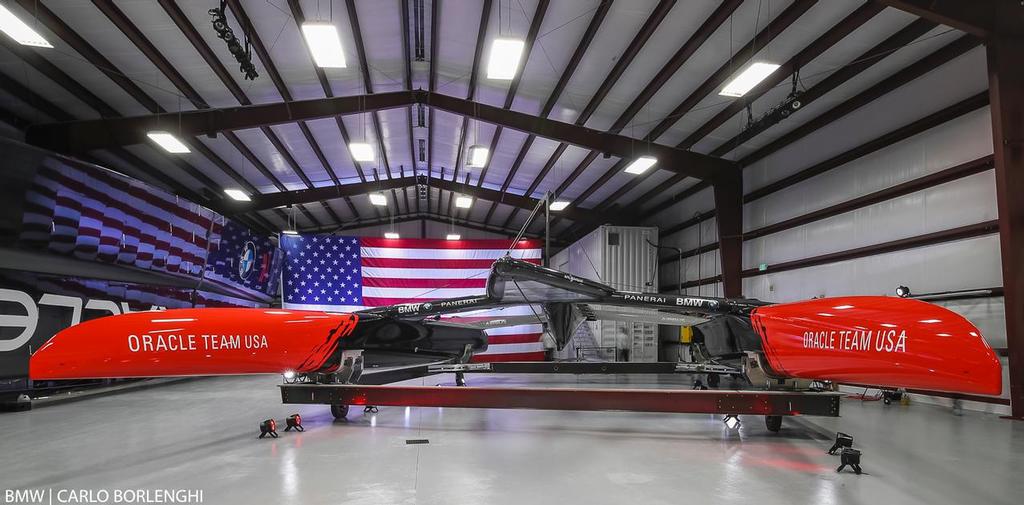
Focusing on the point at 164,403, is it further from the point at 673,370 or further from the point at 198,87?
the point at 673,370

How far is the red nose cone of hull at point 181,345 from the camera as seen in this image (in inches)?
126

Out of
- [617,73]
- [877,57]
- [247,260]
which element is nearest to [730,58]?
[617,73]

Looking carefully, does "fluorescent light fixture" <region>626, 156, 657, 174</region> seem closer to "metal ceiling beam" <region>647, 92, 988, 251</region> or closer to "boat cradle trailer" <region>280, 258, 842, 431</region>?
"metal ceiling beam" <region>647, 92, 988, 251</region>

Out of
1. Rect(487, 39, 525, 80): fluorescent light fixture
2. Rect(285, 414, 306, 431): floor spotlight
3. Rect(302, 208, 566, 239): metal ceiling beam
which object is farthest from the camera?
Rect(302, 208, 566, 239): metal ceiling beam

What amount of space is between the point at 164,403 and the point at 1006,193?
11.1 meters

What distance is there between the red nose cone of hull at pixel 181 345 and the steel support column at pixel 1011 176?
752 centimetres

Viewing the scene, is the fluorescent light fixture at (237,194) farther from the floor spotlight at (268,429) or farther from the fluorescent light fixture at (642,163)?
the floor spotlight at (268,429)

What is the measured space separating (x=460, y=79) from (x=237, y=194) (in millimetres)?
8502

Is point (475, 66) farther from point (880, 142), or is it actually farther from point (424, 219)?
point (424, 219)

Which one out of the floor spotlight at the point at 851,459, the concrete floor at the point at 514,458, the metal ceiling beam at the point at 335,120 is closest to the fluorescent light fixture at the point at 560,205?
the metal ceiling beam at the point at 335,120

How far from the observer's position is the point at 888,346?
2682 mm

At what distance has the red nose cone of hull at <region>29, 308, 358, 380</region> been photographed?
3.20 m

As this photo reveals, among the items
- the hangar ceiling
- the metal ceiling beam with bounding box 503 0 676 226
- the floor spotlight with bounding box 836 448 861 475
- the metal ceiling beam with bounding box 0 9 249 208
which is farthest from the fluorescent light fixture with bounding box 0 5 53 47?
the floor spotlight with bounding box 836 448 861 475

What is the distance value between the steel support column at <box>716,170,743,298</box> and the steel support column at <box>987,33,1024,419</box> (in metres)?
5.83
